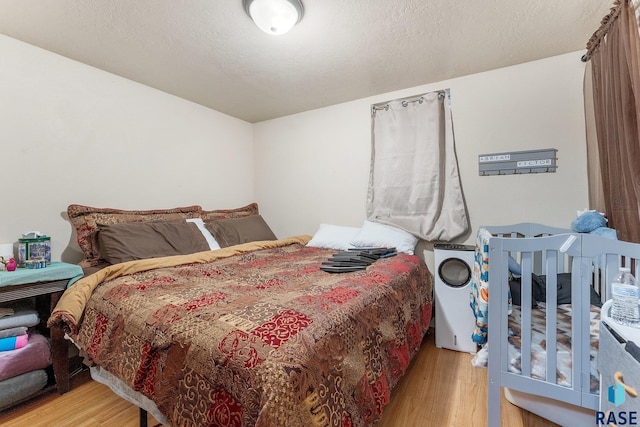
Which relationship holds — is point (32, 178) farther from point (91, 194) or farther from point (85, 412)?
point (85, 412)

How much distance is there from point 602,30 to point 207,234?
316 cm

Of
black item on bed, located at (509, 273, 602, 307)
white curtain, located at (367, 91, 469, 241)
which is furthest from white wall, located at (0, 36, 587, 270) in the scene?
black item on bed, located at (509, 273, 602, 307)

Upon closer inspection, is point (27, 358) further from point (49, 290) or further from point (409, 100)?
point (409, 100)

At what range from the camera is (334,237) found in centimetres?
283

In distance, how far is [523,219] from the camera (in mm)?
2301

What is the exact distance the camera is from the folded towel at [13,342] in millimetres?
1533

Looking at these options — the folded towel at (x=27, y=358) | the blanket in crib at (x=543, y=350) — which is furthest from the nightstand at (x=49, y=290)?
the blanket in crib at (x=543, y=350)

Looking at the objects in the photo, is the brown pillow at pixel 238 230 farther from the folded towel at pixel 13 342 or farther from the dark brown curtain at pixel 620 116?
the dark brown curtain at pixel 620 116

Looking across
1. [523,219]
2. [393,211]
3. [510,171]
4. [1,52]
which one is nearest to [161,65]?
[1,52]

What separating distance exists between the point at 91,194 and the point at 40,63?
0.98 metres

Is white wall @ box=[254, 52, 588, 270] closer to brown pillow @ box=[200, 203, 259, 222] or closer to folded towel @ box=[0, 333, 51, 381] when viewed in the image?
brown pillow @ box=[200, 203, 259, 222]

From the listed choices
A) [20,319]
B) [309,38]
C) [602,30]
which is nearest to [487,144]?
[602,30]

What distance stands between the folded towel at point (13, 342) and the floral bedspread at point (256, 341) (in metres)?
0.33

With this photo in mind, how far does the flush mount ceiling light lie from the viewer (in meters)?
1.52
